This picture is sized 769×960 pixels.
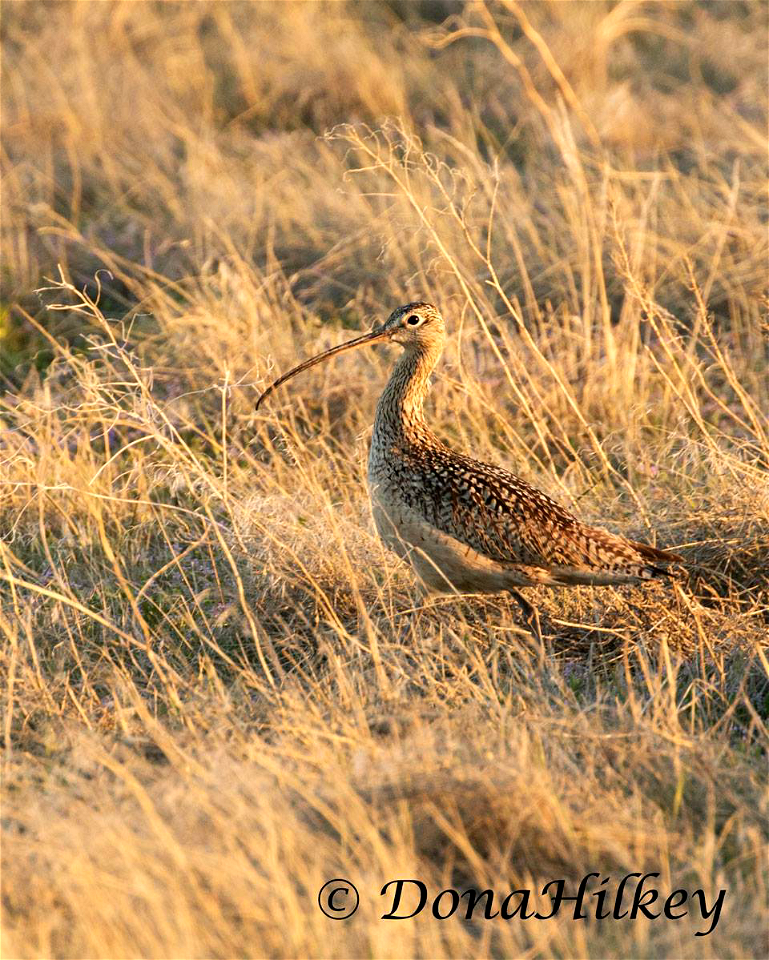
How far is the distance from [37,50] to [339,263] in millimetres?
4279

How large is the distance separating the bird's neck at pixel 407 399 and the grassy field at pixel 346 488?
0.28m

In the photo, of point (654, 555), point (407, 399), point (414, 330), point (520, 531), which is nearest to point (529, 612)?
point (520, 531)

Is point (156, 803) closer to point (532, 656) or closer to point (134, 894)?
point (134, 894)

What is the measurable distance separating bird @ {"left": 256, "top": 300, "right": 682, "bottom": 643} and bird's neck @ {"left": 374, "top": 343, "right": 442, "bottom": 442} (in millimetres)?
136

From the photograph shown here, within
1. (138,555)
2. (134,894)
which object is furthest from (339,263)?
(134,894)

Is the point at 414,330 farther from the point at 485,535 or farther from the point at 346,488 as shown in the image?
the point at 485,535

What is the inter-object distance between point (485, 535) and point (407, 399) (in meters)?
0.70

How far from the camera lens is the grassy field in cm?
345

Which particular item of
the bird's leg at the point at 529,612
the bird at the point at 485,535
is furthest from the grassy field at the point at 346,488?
the bird at the point at 485,535

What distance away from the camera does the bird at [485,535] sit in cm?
492

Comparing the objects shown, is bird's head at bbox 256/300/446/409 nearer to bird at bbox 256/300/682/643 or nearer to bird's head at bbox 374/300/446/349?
bird's head at bbox 374/300/446/349

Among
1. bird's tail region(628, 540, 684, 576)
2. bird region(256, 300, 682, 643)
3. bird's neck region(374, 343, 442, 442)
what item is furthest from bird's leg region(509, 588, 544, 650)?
bird's neck region(374, 343, 442, 442)

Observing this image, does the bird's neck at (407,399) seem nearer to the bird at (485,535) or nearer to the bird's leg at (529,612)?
the bird at (485,535)

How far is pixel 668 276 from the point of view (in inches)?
302
